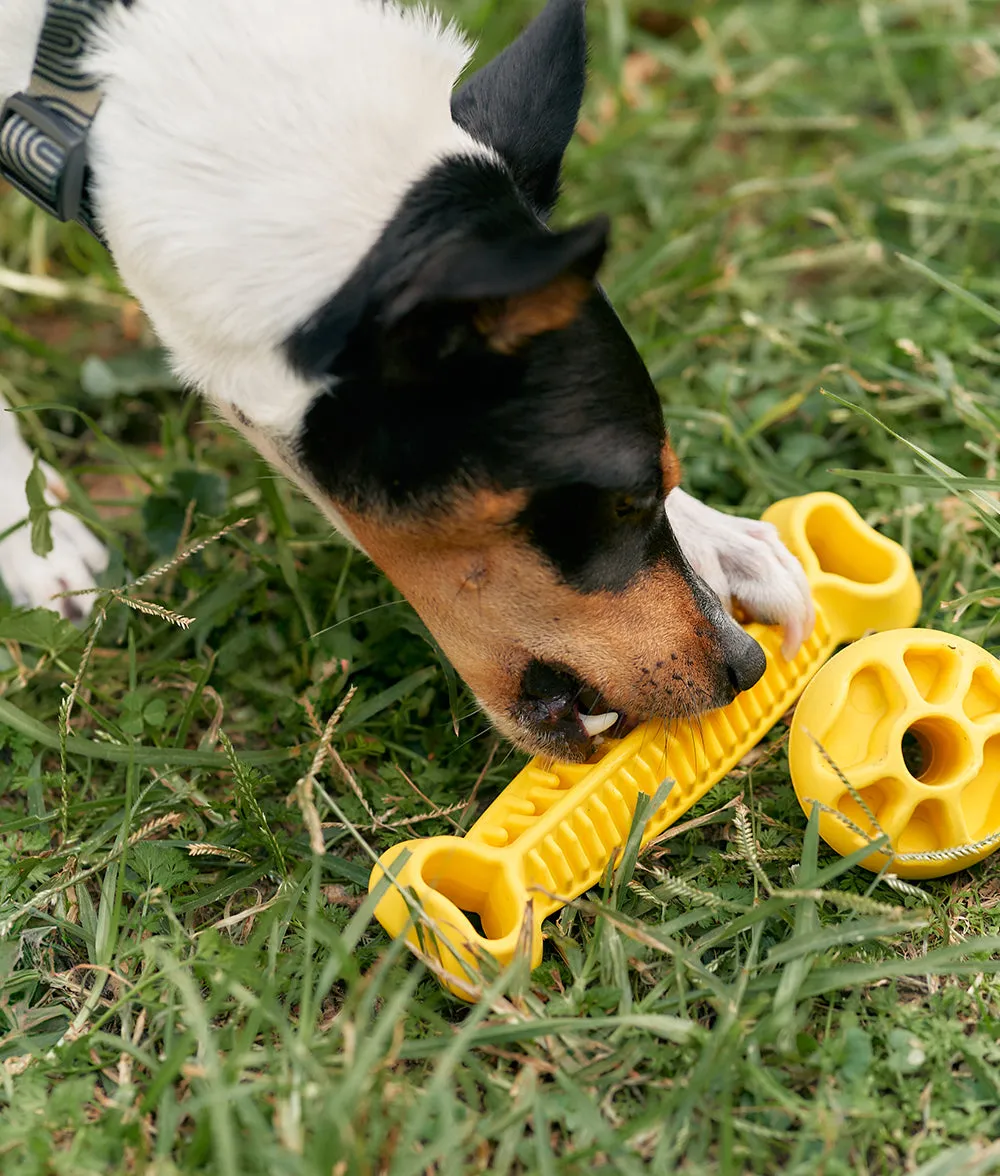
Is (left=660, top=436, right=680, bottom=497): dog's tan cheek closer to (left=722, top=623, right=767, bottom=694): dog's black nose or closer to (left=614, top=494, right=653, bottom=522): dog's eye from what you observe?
(left=614, top=494, right=653, bottom=522): dog's eye

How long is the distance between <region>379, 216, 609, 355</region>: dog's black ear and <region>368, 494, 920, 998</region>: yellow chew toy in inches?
36.6

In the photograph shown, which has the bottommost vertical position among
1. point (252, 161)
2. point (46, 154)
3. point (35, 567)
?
point (35, 567)

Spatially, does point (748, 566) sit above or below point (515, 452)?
below

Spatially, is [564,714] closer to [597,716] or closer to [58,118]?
[597,716]

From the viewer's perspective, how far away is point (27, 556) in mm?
3332

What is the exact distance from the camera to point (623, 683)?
2529mm

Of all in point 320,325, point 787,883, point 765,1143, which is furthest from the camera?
point 787,883

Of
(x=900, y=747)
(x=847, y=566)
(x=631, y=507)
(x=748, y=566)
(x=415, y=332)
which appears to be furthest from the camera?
(x=847, y=566)

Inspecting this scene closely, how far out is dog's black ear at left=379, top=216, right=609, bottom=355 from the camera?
6.41ft

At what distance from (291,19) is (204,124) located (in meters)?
0.32

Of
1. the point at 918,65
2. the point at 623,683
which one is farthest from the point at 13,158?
the point at 918,65

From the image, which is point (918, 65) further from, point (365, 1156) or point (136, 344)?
point (365, 1156)

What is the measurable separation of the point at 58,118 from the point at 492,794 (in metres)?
1.76

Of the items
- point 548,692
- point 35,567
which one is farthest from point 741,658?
point 35,567
